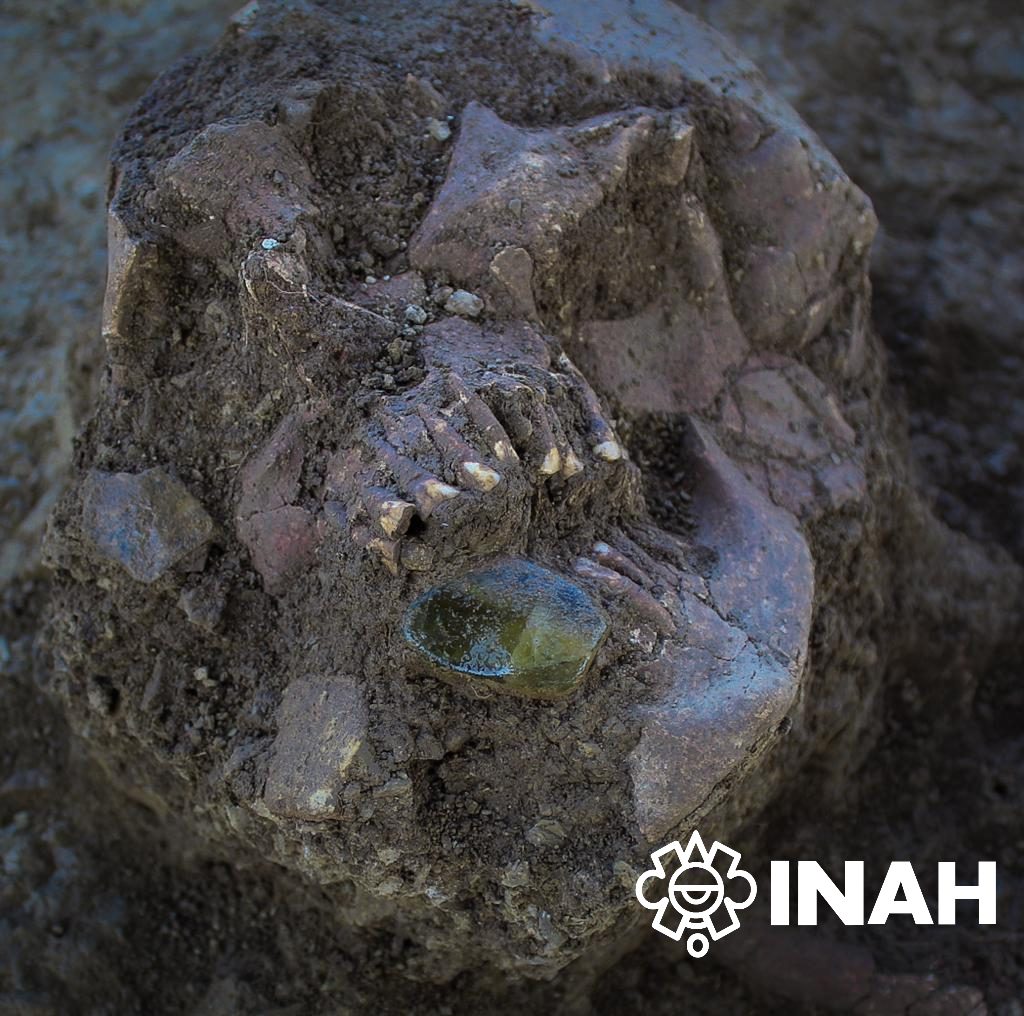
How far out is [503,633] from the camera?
134 centimetres

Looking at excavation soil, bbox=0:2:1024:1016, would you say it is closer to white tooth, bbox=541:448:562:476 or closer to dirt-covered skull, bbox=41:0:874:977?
dirt-covered skull, bbox=41:0:874:977

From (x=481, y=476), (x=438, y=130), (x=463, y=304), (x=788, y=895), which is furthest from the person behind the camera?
(x=788, y=895)

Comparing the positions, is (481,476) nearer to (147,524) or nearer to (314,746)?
(314,746)

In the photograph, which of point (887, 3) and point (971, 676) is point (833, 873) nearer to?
point (971, 676)

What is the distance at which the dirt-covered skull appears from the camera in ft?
4.54

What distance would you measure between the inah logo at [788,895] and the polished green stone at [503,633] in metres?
0.39

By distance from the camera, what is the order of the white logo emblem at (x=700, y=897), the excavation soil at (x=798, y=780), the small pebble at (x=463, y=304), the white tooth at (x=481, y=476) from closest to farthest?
the white tooth at (x=481, y=476) → the small pebble at (x=463, y=304) → the white logo emblem at (x=700, y=897) → the excavation soil at (x=798, y=780)

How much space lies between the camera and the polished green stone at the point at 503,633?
1338mm

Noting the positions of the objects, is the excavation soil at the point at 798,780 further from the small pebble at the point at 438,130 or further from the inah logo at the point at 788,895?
the small pebble at the point at 438,130

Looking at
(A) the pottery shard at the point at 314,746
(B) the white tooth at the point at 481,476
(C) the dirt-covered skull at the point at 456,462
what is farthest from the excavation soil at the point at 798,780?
(B) the white tooth at the point at 481,476

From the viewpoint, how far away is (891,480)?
1950 mm

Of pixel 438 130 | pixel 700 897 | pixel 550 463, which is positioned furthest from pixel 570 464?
pixel 700 897

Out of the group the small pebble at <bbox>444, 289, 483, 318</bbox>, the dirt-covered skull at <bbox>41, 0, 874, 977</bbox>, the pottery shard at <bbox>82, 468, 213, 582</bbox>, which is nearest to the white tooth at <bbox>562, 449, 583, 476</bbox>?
the dirt-covered skull at <bbox>41, 0, 874, 977</bbox>

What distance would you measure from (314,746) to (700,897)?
2.13 feet
